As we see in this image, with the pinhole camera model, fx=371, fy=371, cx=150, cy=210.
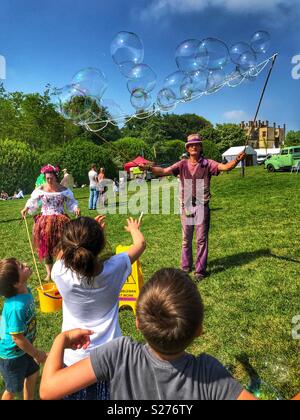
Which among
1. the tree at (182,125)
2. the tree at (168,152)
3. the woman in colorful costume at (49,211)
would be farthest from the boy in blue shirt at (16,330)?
the tree at (182,125)

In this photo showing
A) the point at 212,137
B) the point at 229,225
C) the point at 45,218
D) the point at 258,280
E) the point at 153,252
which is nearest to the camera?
the point at 258,280

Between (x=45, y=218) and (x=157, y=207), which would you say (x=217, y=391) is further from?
(x=157, y=207)

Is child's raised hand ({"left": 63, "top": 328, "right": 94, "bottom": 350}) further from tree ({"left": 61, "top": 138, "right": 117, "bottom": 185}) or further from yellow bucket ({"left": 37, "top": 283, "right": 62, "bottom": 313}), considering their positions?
tree ({"left": 61, "top": 138, "right": 117, "bottom": 185})

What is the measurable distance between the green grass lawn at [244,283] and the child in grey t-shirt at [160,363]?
169cm

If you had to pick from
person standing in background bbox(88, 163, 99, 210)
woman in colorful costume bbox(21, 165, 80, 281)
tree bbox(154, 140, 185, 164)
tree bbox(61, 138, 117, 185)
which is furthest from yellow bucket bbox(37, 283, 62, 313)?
tree bbox(154, 140, 185, 164)

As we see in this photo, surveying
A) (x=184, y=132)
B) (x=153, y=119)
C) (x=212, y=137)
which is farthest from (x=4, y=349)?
(x=184, y=132)

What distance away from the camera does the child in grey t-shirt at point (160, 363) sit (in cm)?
141

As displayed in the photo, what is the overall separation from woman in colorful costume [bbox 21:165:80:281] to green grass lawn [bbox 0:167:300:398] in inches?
26.5

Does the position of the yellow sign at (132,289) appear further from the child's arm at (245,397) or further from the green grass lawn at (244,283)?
the child's arm at (245,397)

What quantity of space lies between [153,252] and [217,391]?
18.7 feet

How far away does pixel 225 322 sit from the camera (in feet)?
13.0

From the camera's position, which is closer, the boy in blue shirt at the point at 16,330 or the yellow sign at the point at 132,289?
the boy in blue shirt at the point at 16,330

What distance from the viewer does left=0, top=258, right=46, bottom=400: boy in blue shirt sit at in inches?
98.7

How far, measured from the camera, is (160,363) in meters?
1.48
